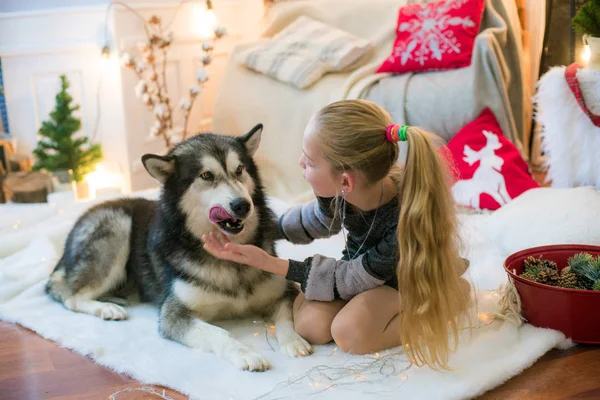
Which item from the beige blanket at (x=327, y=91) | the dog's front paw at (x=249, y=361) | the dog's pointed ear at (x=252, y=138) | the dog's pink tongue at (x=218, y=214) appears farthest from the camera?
the beige blanket at (x=327, y=91)

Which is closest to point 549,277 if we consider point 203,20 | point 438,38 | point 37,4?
point 438,38

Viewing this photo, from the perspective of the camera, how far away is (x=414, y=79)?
11.9 feet

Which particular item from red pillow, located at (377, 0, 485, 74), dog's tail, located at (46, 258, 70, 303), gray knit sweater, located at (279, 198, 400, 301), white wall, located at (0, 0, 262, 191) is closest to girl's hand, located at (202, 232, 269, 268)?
gray knit sweater, located at (279, 198, 400, 301)

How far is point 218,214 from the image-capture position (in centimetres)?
199

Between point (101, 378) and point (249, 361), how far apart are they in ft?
1.51

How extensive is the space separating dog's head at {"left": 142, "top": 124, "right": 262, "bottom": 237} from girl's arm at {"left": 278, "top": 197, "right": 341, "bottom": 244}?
0.21m

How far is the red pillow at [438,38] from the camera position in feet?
11.7

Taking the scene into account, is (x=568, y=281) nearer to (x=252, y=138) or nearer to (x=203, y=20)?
(x=252, y=138)

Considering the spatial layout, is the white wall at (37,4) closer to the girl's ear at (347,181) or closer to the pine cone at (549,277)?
the girl's ear at (347,181)

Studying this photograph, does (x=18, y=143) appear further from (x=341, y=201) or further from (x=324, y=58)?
(x=341, y=201)

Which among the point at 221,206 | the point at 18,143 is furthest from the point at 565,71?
the point at 18,143

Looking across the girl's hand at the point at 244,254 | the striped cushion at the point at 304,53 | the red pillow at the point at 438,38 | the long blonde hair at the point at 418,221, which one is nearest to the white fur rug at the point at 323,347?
the long blonde hair at the point at 418,221

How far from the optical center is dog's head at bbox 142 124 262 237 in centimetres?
199

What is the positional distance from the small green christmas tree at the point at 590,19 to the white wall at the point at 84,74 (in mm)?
2686
